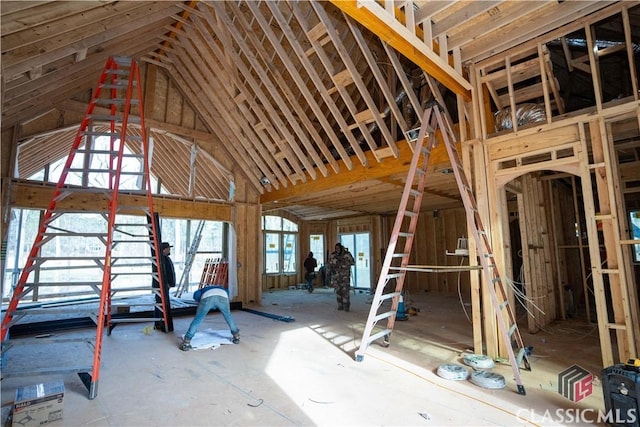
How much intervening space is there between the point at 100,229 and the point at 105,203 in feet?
21.8

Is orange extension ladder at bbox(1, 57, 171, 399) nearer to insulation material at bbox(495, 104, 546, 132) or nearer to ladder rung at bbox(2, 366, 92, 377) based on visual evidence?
ladder rung at bbox(2, 366, 92, 377)

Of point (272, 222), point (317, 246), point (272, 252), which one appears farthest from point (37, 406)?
point (317, 246)

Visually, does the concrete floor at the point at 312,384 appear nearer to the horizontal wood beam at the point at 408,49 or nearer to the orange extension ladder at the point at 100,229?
the orange extension ladder at the point at 100,229

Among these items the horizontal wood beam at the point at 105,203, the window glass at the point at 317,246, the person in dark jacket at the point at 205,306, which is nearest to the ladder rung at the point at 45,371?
→ the person in dark jacket at the point at 205,306

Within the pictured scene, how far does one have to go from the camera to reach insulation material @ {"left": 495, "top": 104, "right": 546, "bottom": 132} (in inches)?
161

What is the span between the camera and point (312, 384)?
3297mm

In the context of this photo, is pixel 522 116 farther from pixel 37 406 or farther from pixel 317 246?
pixel 317 246

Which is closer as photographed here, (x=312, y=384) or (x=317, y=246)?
(x=312, y=384)

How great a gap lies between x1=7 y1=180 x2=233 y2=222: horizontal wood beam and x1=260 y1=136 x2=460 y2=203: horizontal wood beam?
1.87 metres

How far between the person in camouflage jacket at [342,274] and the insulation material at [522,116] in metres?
4.27

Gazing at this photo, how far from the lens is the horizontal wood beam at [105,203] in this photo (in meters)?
5.72

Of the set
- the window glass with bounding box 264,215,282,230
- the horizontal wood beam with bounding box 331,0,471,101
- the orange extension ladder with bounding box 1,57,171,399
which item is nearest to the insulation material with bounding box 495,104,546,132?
the horizontal wood beam with bounding box 331,0,471,101

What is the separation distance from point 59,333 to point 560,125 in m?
7.85

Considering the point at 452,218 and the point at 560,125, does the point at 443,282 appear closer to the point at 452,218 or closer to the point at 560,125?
the point at 452,218
